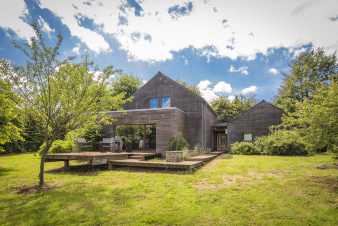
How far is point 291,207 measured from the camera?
167 inches

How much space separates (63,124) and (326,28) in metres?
14.8

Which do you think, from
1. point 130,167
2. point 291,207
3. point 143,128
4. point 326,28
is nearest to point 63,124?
point 130,167

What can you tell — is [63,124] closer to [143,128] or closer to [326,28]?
[143,128]

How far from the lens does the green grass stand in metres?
3.72

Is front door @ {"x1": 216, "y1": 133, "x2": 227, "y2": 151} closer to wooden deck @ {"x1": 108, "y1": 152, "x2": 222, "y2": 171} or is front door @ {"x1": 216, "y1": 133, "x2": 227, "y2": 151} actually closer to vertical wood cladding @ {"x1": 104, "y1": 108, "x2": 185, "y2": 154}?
vertical wood cladding @ {"x1": 104, "y1": 108, "x2": 185, "y2": 154}

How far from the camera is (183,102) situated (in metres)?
17.1

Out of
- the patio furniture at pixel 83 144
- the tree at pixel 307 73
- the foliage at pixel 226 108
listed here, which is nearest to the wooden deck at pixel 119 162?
the patio furniture at pixel 83 144

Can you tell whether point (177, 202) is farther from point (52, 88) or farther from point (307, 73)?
point (307, 73)

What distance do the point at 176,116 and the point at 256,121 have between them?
1025 centimetres

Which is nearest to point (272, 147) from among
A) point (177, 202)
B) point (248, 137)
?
point (248, 137)

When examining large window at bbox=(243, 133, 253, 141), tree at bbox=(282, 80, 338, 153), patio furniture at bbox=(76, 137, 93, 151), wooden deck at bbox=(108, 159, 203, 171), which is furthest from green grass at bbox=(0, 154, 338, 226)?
large window at bbox=(243, 133, 253, 141)

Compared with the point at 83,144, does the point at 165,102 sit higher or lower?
higher

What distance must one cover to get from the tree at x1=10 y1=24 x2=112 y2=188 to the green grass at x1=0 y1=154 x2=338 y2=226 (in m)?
1.84

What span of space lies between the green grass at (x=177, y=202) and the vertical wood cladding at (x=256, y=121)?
13.3m
